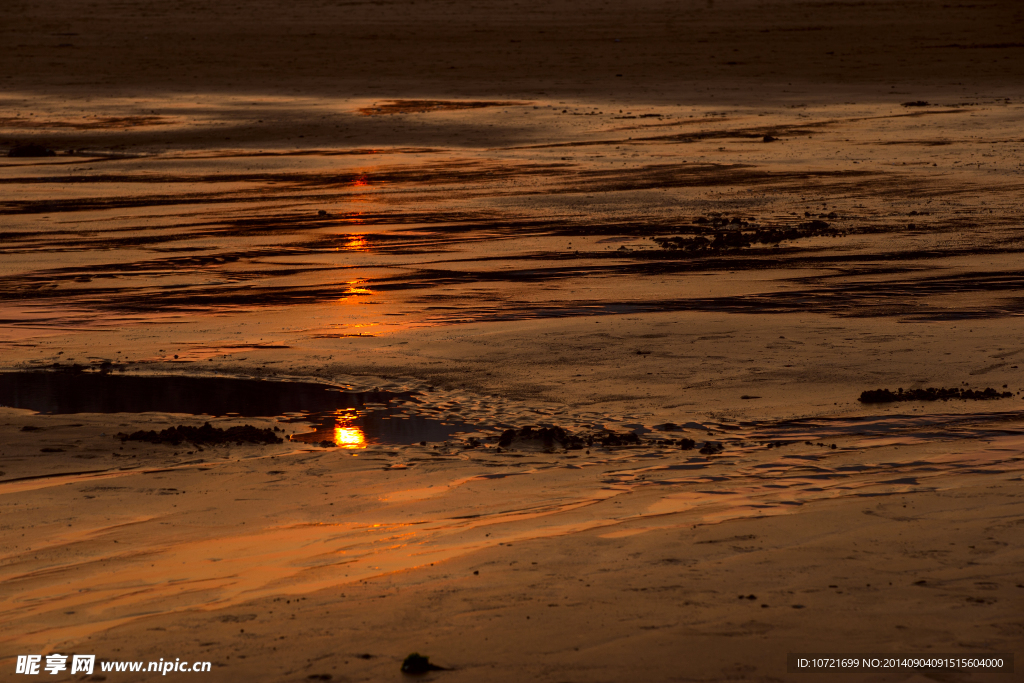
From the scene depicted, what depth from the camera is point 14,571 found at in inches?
197

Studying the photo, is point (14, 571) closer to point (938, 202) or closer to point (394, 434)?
point (394, 434)

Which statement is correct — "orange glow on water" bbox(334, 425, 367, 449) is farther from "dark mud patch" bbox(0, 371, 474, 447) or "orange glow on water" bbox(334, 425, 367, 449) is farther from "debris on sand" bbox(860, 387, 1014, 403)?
"debris on sand" bbox(860, 387, 1014, 403)

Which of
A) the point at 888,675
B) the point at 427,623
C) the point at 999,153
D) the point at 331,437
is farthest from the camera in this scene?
the point at 999,153

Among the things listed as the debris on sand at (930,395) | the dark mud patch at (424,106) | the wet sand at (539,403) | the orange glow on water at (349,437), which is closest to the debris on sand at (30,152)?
the wet sand at (539,403)

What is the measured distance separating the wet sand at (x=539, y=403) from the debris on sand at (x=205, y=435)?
0.14 metres

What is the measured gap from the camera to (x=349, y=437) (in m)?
6.96

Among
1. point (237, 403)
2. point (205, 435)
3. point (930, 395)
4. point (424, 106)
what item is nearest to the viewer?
point (205, 435)

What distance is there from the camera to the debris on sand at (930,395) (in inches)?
288

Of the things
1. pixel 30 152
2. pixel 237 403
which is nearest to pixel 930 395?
pixel 237 403

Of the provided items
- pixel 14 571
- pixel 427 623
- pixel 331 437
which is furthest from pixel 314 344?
pixel 427 623

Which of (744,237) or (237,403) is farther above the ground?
(744,237)

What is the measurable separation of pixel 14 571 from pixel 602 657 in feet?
7.96

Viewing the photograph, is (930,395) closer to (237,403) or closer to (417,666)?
(237,403)

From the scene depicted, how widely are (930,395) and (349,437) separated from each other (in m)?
3.36
